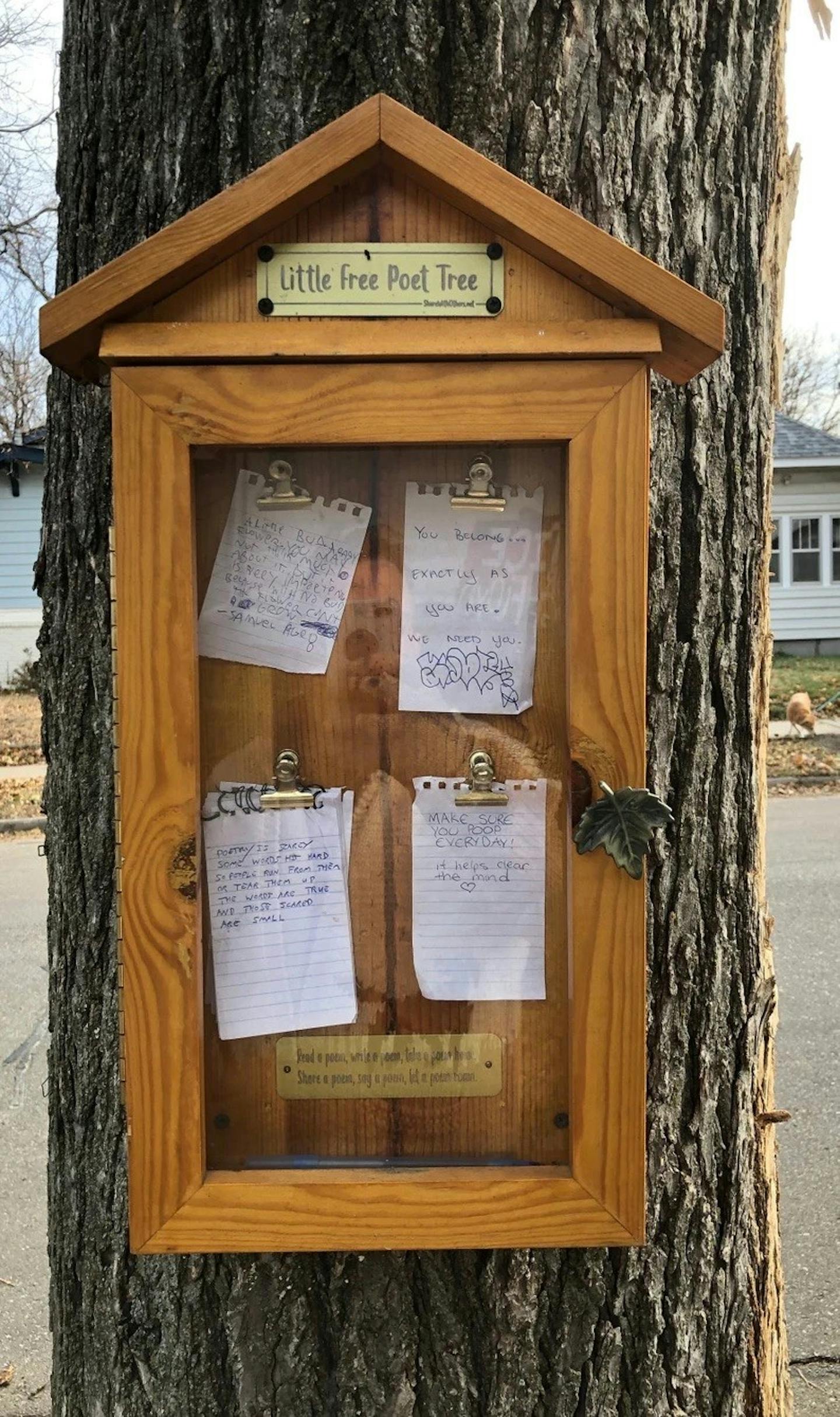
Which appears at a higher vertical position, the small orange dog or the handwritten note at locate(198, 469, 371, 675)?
the handwritten note at locate(198, 469, 371, 675)

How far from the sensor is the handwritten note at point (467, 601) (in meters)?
1.27

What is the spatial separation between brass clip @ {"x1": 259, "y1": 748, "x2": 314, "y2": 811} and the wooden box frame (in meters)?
0.10

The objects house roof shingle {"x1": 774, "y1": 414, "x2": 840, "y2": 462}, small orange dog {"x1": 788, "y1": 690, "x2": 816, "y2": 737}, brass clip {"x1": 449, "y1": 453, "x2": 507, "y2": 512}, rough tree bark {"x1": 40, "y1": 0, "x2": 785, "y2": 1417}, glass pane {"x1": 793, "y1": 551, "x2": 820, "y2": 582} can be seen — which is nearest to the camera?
brass clip {"x1": 449, "y1": 453, "x2": 507, "y2": 512}

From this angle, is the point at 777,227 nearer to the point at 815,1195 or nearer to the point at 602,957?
the point at 602,957

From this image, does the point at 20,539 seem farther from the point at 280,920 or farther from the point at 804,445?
the point at 280,920

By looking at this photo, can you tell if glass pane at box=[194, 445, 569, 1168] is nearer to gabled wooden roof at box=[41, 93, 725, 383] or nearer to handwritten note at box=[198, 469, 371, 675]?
handwritten note at box=[198, 469, 371, 675]

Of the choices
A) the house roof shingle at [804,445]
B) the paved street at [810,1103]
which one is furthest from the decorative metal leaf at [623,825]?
the house roof shingle at [804,445]

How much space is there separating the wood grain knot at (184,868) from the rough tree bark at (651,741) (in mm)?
388

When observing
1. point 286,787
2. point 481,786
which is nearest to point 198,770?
point 286,787

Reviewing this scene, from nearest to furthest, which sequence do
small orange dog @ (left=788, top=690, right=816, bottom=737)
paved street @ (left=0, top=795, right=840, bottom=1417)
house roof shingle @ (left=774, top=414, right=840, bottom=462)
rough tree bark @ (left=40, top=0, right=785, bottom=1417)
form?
rough tree bark @ (left=40, top=0, right=785, bottom=1417), paved street @ (left=0, top=795, right=840, bottom=1417), small orange dog @ (left=788, top=690, right=816, bottom=737), house roof shingle @ (left=774, top=414, right=840, bottom=462)

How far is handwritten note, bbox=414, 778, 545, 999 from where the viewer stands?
130 cm

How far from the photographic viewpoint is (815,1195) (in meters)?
3.40

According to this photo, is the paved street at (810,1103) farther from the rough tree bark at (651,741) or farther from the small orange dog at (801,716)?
the small orange dog at (801,716)

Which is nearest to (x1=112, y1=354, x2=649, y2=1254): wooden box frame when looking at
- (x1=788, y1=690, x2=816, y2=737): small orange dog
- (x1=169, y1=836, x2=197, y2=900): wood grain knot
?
(x1=169, y1=836, x2=197, y2=900): wood grain knot
